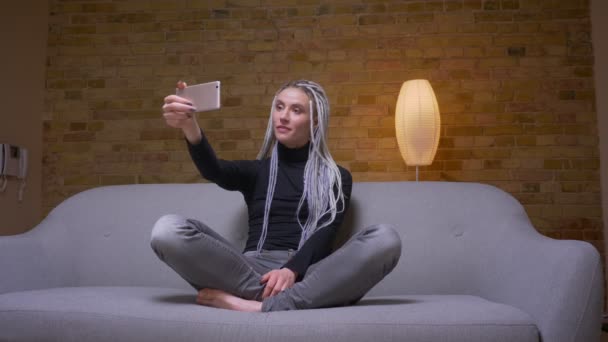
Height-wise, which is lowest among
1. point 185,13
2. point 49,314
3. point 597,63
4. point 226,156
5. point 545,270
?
point 49,314

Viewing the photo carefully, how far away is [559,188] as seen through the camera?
3520 mm

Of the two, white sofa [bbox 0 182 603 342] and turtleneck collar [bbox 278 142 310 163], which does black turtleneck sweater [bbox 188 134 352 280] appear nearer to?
turtleneck collar [bbox 278 142 310 163]

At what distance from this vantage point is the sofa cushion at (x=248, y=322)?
1.45 meters

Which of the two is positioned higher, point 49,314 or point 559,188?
point 559,188

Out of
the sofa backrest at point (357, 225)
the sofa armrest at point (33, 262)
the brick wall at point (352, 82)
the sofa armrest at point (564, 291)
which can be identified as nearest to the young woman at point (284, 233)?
the sofa backrest at point (357, 225)

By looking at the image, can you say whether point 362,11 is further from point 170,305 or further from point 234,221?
point 170,305

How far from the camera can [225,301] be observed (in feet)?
5.36

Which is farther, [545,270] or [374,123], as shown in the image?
[374,123]

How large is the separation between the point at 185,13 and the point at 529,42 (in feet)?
6.76

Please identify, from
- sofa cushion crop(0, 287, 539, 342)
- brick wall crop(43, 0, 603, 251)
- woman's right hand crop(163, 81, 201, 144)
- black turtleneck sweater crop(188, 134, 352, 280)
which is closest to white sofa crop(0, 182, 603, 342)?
sofa cushion crop(0, 287, 539, 342)

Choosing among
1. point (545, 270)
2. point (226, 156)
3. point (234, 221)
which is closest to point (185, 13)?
point (226, 156)

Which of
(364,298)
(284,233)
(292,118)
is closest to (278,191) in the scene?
(284,233)

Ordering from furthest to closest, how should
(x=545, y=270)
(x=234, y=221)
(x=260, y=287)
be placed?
(x=234, y=221), (x=260, y=287), (x=545, y=270)

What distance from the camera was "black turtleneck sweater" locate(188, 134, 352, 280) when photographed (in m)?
1.93
